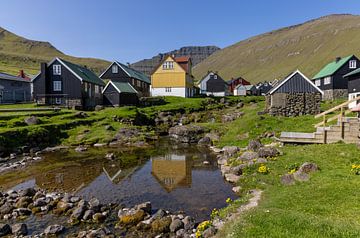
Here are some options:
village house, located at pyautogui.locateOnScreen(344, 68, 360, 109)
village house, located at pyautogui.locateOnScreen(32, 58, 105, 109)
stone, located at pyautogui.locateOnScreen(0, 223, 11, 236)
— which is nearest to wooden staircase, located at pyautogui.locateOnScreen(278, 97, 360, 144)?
stone, located at pyautogui.locateOnScreen(0, 223, 11, 236)

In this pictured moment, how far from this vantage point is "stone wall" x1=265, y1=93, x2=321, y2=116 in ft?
126

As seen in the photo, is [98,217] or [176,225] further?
[98,217]

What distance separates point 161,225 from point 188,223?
1.27 meters

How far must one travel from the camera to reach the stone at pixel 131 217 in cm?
1435

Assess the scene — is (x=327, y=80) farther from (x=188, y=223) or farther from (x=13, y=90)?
(x=13, y=90)

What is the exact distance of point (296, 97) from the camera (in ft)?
126

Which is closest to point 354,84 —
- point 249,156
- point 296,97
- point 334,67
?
point 334,67

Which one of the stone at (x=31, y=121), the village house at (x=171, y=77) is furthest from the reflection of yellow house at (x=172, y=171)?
the village house at (x=171, y=77)

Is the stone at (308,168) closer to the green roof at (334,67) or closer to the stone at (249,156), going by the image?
the stone at (249,156)

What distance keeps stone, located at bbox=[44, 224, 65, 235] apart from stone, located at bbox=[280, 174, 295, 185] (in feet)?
39.1

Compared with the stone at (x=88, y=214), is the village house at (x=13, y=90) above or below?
above

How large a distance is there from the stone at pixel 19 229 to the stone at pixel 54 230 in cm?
95

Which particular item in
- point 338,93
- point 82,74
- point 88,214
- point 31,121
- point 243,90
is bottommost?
point 88,214

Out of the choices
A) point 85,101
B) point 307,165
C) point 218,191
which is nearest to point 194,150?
point 218,191
